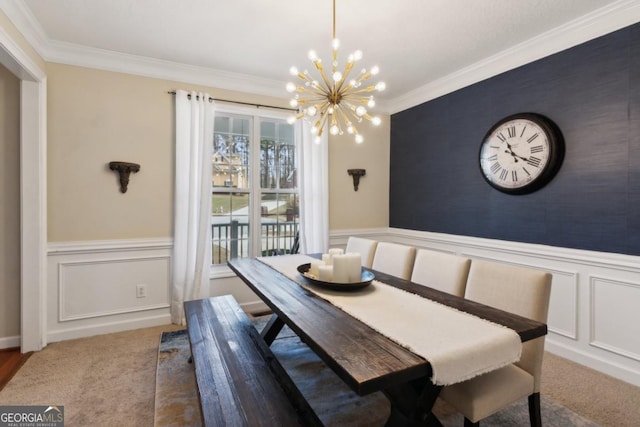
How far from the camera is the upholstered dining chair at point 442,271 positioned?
1.95 meters

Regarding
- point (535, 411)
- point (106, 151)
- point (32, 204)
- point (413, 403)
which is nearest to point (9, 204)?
point (32, 204)

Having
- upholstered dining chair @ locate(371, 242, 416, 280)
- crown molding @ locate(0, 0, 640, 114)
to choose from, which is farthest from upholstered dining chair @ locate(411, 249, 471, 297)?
crown molding @ locate(0, 0, 640, 114)

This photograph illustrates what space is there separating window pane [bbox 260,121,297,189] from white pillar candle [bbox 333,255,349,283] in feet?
7.03

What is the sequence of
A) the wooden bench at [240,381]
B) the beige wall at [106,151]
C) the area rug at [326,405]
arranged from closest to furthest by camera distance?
the wooden bench at [240,381] < the area rug at [326,405] < the beige wall at [106,151]

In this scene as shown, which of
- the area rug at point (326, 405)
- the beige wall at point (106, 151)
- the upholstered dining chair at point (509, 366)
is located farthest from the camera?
the beige wall at point (106, 151)

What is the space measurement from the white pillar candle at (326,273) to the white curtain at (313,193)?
6.05ft

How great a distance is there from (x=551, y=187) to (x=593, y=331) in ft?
3.76

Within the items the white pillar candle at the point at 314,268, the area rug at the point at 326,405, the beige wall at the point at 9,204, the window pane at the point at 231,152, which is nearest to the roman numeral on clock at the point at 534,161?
the area rug at the point at 326,405

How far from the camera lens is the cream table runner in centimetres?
112

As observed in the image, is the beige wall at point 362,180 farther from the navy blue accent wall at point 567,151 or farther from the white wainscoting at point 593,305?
the white wainscoting at point 593,305

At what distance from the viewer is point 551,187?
262 cm

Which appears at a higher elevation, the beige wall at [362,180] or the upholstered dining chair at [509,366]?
the beige wall at [362,180]

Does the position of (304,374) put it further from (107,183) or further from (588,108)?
(588,108)

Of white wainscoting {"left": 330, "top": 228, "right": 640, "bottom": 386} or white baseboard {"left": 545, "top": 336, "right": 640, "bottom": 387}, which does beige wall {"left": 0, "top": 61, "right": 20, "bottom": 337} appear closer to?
white wainscoting {"left": 330, "top": 228, "right": 640, "bottom": 386}
